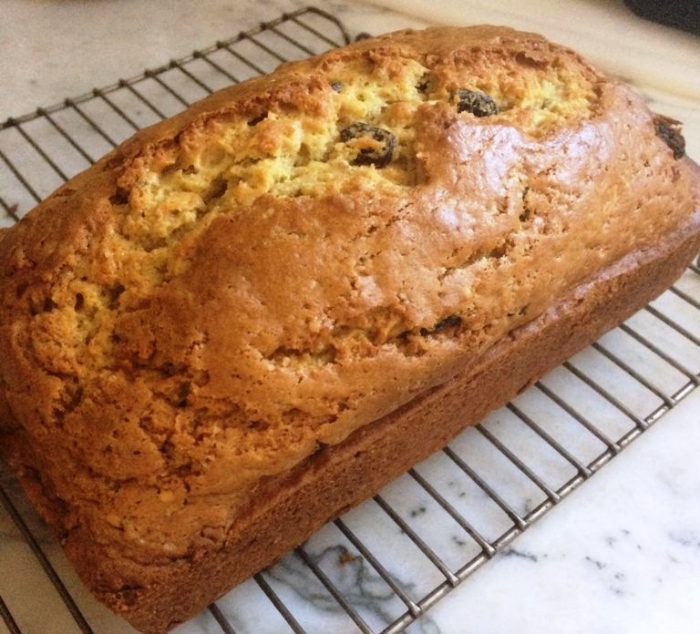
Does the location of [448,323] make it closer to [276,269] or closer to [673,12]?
[276,269]

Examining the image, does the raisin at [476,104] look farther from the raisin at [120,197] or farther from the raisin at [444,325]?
the raisin at [120,197]

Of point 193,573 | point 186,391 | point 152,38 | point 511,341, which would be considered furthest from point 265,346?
point 152,38

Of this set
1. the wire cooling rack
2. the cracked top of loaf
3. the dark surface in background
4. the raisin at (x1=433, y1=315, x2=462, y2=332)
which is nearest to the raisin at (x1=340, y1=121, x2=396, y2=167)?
the cracked top of loaf

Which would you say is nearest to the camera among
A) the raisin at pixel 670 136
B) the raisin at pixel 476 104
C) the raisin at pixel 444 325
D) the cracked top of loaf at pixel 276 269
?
the cracked top of loaf at pixel 276 269

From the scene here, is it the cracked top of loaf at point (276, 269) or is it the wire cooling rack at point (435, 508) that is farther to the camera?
the wire cooling rack at point (435, 508)

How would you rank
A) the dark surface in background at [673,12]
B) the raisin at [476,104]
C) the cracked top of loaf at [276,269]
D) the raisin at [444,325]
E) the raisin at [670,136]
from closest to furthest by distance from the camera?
1. the cracked top of loaf at [276,269]
2. the raisin at [444,325]
3. the raisin at [476,104]
4. the raisin at [670,136]
5. the dark surface in background at [673,12]

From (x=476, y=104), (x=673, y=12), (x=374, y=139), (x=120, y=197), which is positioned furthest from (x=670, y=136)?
(x=673, y=12)

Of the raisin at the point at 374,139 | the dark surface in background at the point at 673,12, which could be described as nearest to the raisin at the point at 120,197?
the raisin at the point at 374,139

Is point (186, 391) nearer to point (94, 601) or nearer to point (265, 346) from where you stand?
point (265, 346)
